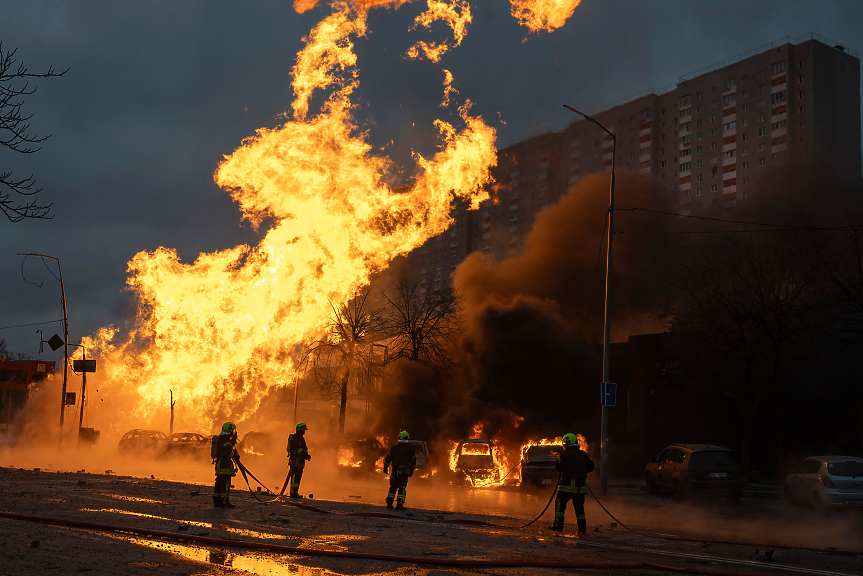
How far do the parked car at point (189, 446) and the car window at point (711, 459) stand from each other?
20410 mm

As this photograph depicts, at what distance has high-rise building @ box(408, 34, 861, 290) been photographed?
66.2 metres

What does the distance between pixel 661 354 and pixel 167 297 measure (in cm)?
2330

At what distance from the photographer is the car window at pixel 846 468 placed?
15.5 metres

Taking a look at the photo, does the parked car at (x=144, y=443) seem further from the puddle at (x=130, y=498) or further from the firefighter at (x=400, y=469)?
the firefighter at (x=400, y=469)

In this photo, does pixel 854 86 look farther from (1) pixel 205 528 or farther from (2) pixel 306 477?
(1) pixel 205 528

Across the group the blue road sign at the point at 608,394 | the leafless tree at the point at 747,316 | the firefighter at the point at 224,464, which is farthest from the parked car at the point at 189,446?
the leafless tree at the point at 747,316

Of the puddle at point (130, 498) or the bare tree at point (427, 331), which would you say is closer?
the puddle at point (130, 498)

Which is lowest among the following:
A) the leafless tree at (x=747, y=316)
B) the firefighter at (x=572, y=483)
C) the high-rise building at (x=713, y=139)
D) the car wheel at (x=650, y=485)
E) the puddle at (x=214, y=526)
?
the car wheel at (x=650, y=485)

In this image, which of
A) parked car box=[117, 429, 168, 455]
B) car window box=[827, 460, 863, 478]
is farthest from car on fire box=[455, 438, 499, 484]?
parked car box=[117, 429, 168, 455]

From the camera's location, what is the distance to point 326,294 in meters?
33.1

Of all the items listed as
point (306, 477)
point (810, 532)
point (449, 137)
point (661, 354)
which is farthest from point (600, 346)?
point (810, 532)

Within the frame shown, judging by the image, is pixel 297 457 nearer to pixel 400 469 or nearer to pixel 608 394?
pixel 400 469

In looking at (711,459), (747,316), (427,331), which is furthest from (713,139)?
(711,459)

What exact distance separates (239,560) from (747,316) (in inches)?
728
